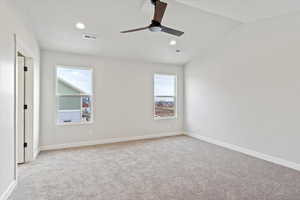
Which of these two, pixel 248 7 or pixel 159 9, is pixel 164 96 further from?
pixel 159 9

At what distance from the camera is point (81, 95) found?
480cm

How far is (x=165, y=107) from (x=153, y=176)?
334 centimetres

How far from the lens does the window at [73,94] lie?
15.2 feet

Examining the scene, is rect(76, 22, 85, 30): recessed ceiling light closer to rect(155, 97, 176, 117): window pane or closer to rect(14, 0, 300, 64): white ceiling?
rect(14, 0, 300, 64): white ceiling

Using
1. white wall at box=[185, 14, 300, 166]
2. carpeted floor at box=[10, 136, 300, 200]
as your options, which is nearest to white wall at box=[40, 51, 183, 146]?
carpeted floor at box=[10, 136, 300, 200]

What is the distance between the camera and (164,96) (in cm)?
604

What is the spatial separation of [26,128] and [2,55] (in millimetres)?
1905

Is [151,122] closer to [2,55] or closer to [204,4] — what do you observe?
[204,4]

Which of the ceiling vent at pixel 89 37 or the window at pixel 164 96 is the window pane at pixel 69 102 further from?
the window at pixel 164 96

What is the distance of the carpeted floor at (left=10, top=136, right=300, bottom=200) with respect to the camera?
241cm

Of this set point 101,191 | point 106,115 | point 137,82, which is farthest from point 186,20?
point 101,191

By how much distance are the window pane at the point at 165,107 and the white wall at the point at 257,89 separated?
3.52 ft

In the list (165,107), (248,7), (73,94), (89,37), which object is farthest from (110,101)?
(248,7)

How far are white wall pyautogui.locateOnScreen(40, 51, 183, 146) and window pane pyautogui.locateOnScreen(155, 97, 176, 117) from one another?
242mm
